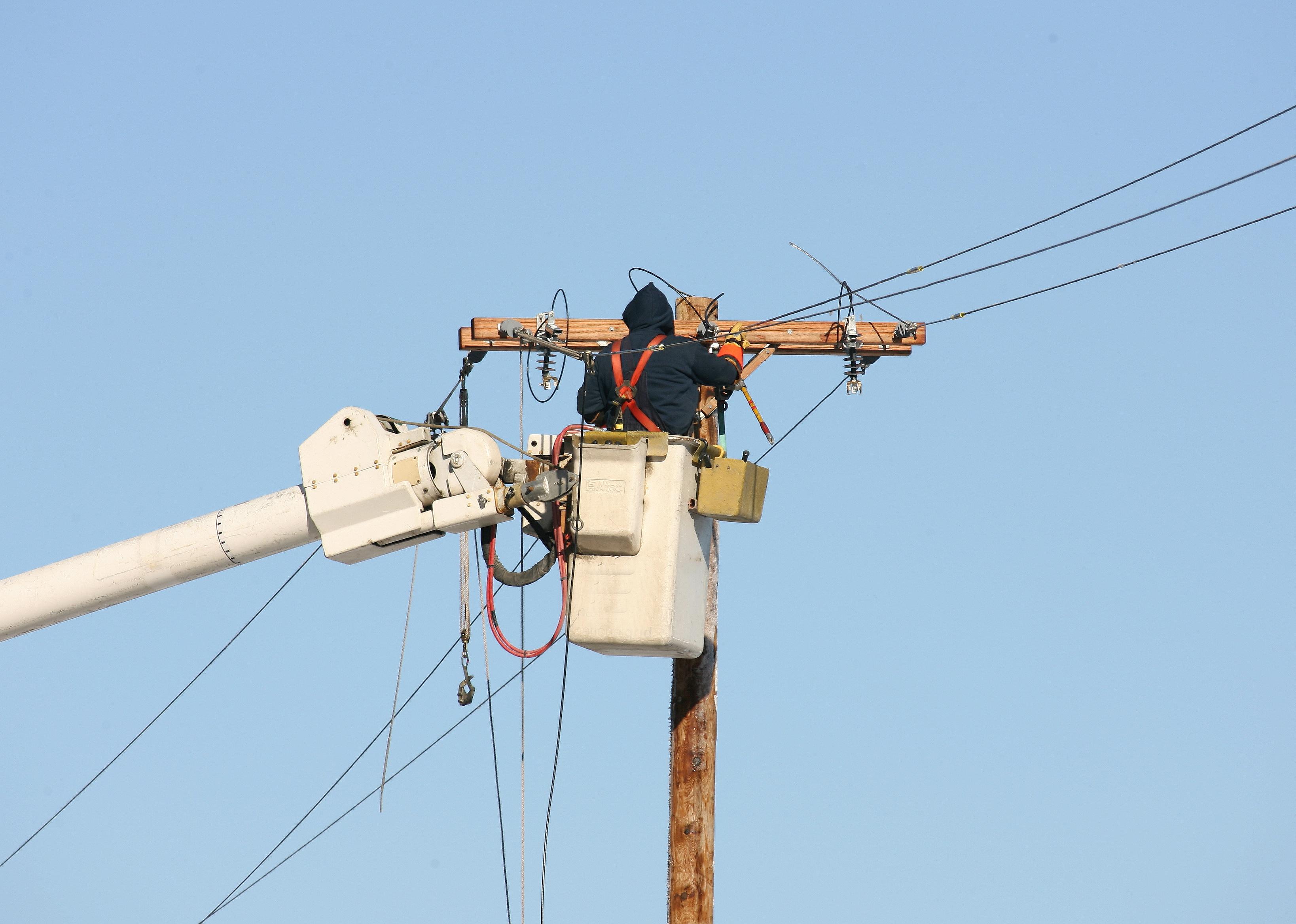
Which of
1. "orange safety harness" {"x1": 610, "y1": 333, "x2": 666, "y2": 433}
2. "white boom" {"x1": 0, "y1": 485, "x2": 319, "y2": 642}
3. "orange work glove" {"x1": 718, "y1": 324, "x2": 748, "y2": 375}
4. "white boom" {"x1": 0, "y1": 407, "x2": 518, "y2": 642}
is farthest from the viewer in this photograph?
"orange work glove" {"x1": 718, "y1": 324, "x2": 748, "y2": 375}

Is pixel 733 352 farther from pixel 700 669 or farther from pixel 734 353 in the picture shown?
pixel 700 669

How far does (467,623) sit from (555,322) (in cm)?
215

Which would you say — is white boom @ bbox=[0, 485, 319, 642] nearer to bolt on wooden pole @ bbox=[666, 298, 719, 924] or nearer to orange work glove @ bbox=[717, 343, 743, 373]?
bolt on wooden pole @ bbox=[666, 298, 719, 924]

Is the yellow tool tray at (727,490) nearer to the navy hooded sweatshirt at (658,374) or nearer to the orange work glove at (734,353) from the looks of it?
the navy hooded sweatshirt at (658,374)

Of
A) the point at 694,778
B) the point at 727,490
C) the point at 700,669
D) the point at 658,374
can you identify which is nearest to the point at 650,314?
the point at 658,374

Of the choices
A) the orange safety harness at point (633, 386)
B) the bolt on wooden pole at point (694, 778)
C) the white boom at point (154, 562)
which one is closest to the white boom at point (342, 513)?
the white boom at point (154, 562)

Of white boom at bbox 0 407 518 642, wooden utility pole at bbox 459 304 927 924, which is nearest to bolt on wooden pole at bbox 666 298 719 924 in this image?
wooden utility pole at bbox 459 304 927 924

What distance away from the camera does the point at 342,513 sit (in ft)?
34.3

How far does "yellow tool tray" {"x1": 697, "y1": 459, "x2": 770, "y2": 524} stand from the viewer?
1045 centimetres

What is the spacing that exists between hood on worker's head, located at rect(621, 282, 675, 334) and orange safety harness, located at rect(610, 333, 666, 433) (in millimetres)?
198

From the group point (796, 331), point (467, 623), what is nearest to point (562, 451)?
point (467, 623)

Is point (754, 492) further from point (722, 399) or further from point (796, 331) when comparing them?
point (796, 331)

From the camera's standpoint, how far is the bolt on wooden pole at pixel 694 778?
1092 cm

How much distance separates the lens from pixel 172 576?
11039 mm
